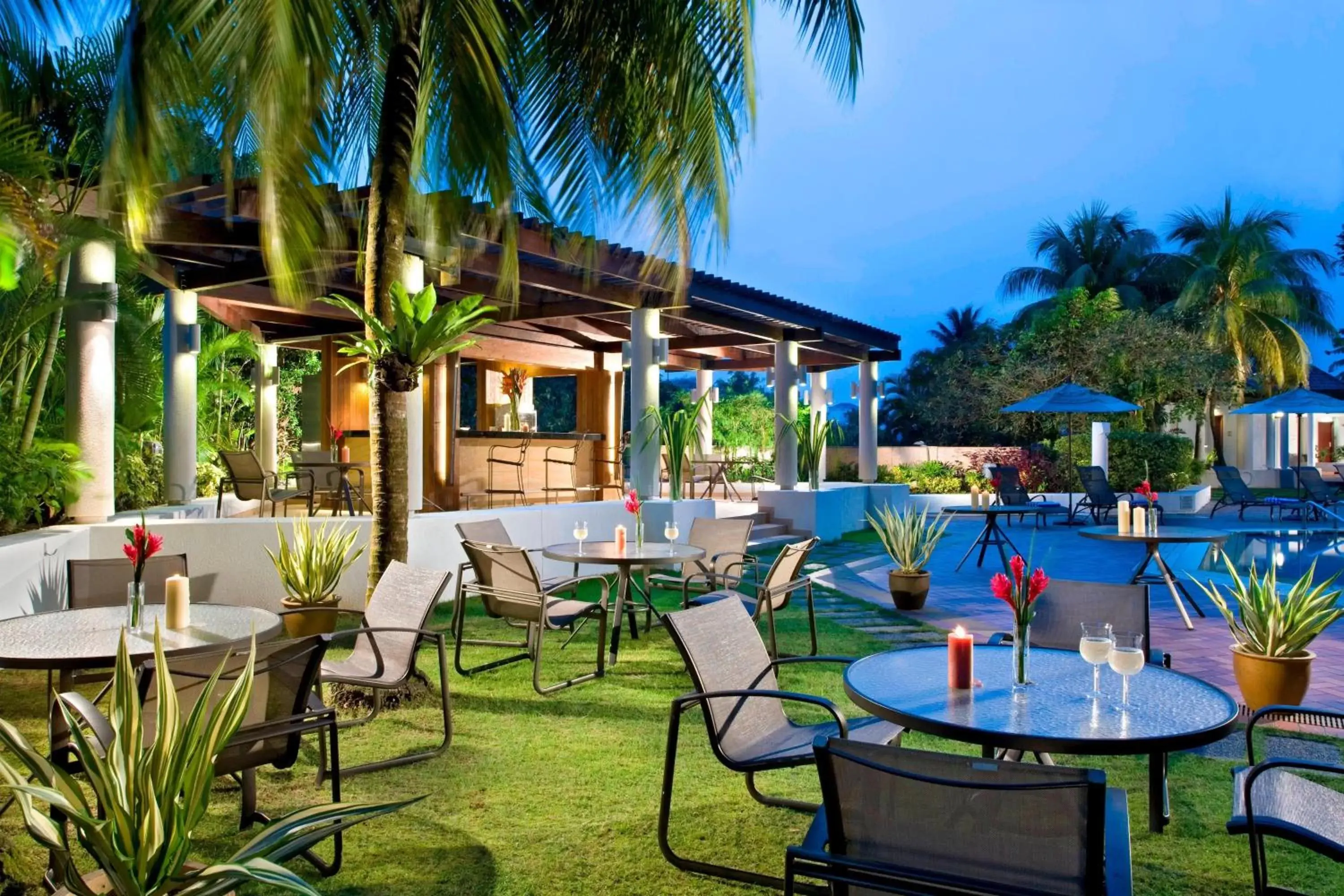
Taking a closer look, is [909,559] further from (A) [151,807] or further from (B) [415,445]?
(A) [151,807]

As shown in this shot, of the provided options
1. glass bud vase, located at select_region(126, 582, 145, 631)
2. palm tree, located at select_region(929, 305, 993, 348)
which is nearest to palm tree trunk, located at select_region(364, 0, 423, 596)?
glass bud vase, located at select_region(126, 582, 145, 631)

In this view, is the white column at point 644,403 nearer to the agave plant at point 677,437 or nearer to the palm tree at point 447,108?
the agave plant at point 677,437

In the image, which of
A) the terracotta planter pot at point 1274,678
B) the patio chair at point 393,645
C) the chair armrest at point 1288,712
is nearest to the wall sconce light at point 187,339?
the patio chair at point 393,645

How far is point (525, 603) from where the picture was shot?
18.1 ft

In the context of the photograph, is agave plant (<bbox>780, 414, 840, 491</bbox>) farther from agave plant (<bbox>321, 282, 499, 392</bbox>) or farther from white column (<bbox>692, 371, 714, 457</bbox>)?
agave plant (<bbox>321, 282, 499, 392</bbox>)

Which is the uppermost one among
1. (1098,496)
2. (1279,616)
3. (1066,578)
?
(1098,496)

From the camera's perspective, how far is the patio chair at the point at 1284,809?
223 cm

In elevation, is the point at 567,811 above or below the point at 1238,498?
below

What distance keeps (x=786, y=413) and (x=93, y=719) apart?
12.1 metres

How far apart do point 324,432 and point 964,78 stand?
122 m

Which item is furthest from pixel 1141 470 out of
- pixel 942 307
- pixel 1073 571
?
pixel 942 307

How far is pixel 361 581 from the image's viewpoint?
733cm

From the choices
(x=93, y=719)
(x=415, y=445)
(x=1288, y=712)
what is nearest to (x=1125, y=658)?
(x=1288, y=712)

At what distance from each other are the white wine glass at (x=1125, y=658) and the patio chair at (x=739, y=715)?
2.27 feet
